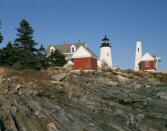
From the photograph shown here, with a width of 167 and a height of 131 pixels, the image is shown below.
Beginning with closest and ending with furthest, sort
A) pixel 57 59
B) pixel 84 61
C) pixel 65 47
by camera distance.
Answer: pixel 84 61
pixel 57 59
pixel 65 47

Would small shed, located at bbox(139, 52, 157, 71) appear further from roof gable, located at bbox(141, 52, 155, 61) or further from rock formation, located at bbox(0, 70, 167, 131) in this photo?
rock formation, located at bbox(0, 70, 167, 131)

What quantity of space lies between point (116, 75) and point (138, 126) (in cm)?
2468

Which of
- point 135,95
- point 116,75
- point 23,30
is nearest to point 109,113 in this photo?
point 135,95

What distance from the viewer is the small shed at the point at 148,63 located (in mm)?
60500

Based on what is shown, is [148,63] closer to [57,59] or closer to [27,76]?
[57,59]

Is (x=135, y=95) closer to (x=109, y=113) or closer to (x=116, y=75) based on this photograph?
(x=109, y=113)

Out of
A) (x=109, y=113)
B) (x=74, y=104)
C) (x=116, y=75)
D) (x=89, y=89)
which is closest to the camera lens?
(x=109, y=113)

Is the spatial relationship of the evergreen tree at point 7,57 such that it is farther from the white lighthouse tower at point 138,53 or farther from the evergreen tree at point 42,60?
the white lighthouse tower at point 138,53

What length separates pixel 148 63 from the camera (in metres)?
61.2

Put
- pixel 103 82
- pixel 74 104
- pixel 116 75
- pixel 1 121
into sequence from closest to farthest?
pixel 1 121 < pixel 74 104 < pixel 103 82 < pixel 116 75

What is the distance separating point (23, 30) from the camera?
168 ft

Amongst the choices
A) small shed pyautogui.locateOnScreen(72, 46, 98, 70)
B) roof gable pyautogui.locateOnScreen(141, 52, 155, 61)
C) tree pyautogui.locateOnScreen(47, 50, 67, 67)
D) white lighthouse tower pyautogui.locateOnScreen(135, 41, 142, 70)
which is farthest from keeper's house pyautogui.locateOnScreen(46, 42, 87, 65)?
roof gable pyautogui.locateOnScreen(141, 52, 155, 61)

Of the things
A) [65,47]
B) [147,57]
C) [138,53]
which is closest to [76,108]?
[147,57]

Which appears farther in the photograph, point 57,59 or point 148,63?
point 148,63
